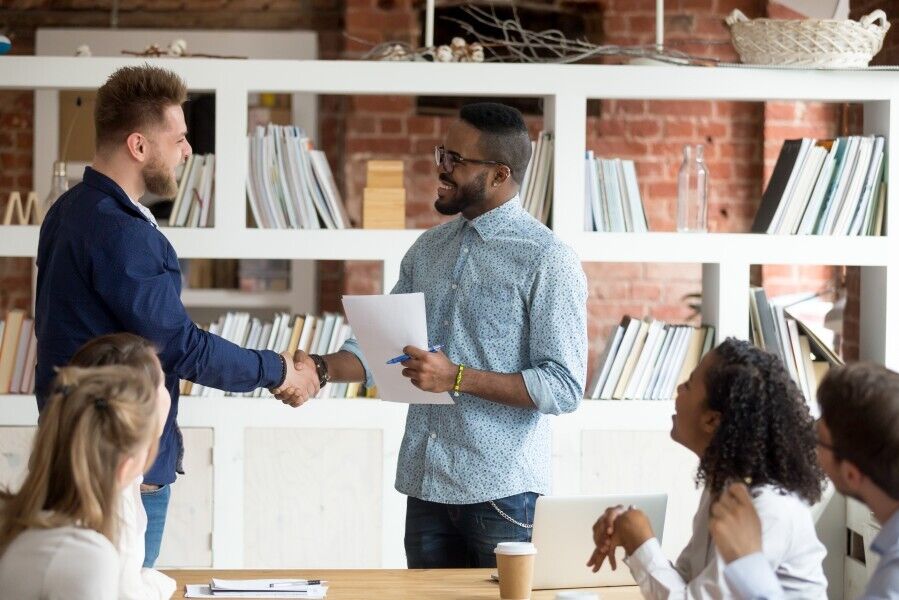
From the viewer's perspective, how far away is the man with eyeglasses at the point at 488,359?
2.54 metres

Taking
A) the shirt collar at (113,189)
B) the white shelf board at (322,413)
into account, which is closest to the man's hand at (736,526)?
the shirt collar at (113,189)

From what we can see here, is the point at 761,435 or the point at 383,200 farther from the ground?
the point at 383,200

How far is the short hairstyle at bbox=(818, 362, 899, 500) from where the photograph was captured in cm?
169

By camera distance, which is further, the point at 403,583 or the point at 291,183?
the point at 291,183

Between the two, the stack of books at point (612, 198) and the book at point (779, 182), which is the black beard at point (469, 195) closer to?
Answer: the stack of books at point (612, 198)

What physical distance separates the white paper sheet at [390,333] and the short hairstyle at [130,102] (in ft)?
1.90

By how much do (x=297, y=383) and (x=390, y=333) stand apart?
0.39 m

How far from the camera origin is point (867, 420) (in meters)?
1.71

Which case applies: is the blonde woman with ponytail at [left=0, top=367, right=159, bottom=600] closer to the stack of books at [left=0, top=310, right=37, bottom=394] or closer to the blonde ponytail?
the blonde ponytail

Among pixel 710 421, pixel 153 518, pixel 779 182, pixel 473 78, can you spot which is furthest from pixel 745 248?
pixel 153 518

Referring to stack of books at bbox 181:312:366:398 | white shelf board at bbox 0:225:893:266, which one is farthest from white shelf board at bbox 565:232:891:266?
A: stack of books at bbox 181:312:366:398

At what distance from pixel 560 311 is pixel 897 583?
1081 mm

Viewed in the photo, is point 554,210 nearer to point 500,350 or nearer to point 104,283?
point 500,350

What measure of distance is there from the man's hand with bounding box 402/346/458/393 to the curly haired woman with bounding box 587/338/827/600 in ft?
2.03
